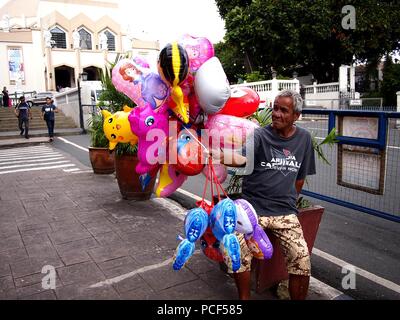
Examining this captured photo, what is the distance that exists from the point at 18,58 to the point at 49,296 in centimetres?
4485

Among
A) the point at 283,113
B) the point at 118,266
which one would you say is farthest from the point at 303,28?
the point at 118,266

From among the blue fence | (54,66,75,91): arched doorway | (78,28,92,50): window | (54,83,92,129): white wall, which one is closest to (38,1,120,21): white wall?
(78,28,92,50): window

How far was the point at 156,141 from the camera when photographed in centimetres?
316

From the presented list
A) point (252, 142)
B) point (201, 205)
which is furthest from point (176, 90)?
point (201, 205)

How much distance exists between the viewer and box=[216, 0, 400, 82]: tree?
72.3 feet

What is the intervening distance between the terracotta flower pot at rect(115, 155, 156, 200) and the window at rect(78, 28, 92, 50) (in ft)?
143

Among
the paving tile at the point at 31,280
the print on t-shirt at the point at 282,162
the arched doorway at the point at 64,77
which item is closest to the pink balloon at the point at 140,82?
the print on t-shirt at the point at 282,162

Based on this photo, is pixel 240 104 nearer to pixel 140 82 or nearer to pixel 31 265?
pixel 140 82

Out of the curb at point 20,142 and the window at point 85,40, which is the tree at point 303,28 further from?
the window at point 85,40

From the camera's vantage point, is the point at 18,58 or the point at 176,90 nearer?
the point at 176,90

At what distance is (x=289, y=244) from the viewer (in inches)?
107

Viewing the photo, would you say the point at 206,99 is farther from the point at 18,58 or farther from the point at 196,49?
the point at 18,58

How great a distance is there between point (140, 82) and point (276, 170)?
4.84 feet
